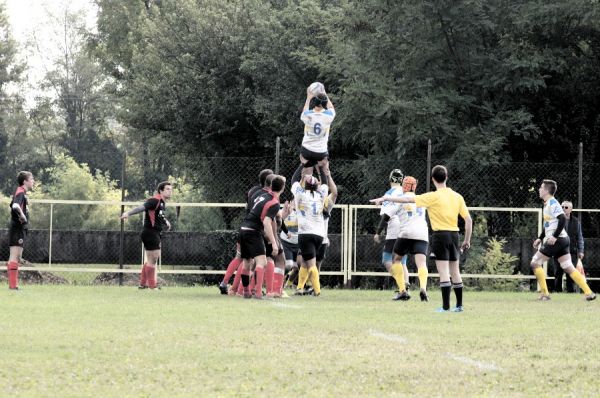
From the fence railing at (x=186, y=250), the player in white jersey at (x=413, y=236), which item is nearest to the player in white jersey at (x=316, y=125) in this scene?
the player in white jersey at (x=413, y=236)

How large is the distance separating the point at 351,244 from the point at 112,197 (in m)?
40.1

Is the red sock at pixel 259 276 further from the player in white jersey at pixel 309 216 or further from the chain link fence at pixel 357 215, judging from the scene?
the chain link fence at pixel 357 215

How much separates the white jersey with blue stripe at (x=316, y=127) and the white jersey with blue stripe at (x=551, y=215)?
12.4 feet

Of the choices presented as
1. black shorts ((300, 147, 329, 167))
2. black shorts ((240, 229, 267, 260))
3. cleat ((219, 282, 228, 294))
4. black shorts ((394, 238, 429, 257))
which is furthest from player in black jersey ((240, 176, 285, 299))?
black shorts ((394, 238, 429, 257))

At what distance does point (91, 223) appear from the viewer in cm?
4800

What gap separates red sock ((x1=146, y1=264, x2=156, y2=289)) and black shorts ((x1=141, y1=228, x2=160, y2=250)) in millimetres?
566

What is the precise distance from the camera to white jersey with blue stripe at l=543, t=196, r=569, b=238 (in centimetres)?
1917

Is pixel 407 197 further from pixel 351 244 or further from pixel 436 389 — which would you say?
pixel 351 244

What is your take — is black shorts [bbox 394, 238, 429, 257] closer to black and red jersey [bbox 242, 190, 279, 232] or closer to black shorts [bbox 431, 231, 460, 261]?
black and red jersey [bbox 242, 190, 279, 232]

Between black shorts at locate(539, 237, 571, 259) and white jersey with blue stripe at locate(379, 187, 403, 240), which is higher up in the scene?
white jersey with blue stripe at locate(379, 187, 403, 240)

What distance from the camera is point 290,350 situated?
9.95m

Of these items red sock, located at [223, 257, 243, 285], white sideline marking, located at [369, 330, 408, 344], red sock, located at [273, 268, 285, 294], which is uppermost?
red sock, located at [223, 257, 243, 285]

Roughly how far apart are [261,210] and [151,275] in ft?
14.1

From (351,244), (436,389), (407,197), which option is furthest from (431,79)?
(436,389)
